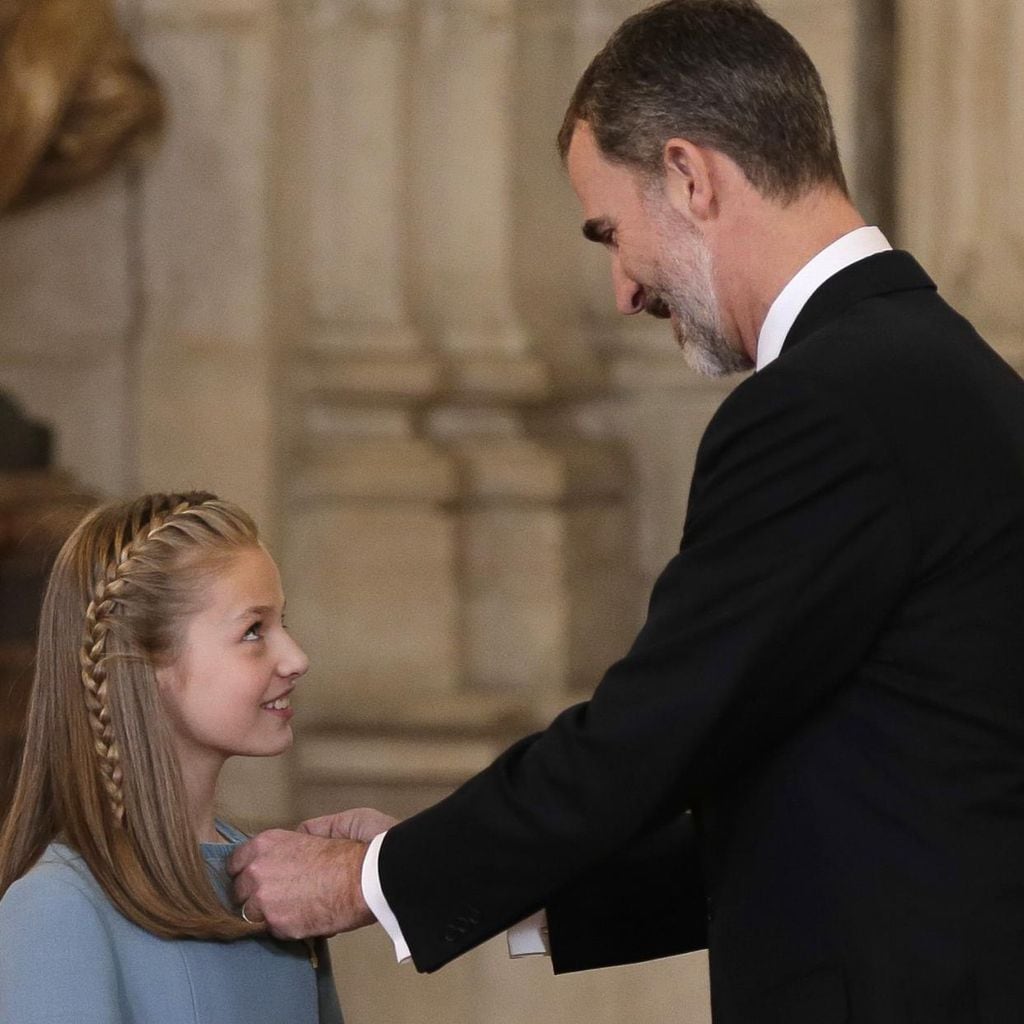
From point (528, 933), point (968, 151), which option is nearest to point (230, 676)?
point (528, 933)

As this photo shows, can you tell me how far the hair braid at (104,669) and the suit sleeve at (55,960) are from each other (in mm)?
159

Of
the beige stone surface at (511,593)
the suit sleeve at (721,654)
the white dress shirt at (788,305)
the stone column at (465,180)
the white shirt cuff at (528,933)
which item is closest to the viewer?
the suit sleeve at (721,654)

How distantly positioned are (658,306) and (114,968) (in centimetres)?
108

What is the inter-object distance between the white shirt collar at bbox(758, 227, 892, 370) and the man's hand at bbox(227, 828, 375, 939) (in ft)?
2.63

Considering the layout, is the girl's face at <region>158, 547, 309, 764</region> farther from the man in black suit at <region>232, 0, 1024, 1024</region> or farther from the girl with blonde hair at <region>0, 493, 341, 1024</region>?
the man in black suit at <region>232, 0, 1024, 1024</region>

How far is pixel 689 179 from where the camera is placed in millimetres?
2367

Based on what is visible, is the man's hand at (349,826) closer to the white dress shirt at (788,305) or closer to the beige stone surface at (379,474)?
the white dress shirt at (788,305)

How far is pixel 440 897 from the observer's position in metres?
2.25

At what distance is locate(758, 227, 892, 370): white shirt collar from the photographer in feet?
7.59

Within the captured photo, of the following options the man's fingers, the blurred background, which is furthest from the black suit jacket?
the blurred background

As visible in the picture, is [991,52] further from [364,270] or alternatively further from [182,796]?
[182,796]

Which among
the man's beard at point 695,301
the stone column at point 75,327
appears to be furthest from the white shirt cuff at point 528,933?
the stone column at point 75,327

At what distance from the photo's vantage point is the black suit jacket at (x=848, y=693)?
206 centimetres

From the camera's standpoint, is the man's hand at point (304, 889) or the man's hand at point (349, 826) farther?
the man's hand at point (349, 826)
